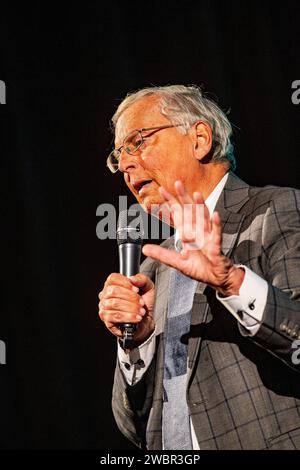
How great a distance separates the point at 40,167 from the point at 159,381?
1356 mm

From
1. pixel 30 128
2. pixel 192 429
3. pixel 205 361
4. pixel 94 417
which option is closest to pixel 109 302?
pixel 205 361

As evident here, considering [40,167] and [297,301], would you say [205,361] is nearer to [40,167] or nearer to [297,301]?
[297,301]

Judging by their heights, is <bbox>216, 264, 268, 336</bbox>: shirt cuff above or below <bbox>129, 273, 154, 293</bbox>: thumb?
above

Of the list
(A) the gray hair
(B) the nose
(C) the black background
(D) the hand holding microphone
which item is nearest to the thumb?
(D) the hand holding microphone

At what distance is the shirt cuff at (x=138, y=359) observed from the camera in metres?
1.95

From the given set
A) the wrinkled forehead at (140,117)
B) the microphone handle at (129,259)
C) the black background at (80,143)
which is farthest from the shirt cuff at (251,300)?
the black background at (80,143)

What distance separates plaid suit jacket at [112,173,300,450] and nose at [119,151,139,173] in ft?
1.06

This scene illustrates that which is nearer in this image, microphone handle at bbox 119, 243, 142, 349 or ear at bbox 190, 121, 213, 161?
microphone handle at bbox 119, 243, 142, 349

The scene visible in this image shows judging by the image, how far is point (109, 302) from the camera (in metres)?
1.67

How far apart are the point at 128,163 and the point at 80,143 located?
Result: 927mm

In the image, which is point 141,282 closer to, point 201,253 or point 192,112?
point 201,253

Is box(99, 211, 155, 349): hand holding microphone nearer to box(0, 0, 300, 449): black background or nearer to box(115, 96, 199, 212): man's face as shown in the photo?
box(115, 96, 199, 212): man's face

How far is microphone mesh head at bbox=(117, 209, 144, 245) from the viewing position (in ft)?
6.02

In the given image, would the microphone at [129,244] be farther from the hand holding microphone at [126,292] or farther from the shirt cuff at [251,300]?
the shirt cuff at [251,300]
